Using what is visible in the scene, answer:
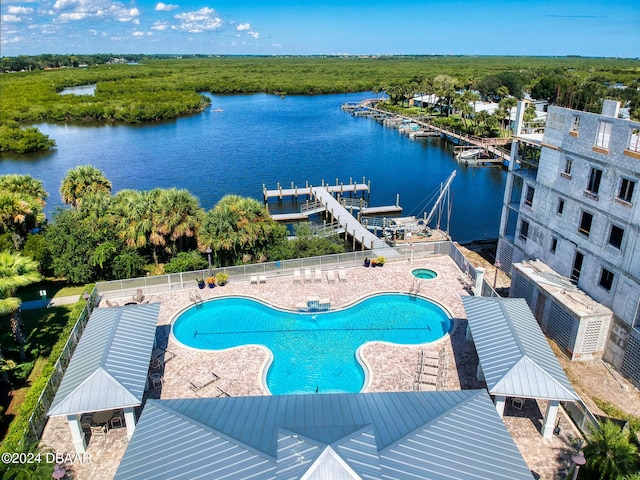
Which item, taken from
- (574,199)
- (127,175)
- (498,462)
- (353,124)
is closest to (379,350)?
(498,462)

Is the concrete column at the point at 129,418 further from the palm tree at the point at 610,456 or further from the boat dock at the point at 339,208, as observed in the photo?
the boat dock at the point at 339,208

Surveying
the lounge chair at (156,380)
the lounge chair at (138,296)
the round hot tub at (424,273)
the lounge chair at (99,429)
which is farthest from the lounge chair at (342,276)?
the lounge chair at (99,429)

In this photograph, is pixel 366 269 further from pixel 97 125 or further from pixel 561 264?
pixel 97 125

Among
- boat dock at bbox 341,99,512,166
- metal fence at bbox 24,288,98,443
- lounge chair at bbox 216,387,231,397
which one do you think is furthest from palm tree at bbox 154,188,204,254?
boat dock at bbox 341,99,512,166

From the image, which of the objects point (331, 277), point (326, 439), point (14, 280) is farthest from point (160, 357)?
point (326, 439)

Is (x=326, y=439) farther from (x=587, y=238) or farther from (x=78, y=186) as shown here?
(x=78, y=186)

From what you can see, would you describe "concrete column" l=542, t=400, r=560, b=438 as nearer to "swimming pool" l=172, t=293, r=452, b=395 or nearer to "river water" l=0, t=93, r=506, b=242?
"swimming pool" l=172, t=293, r=452, b=395
